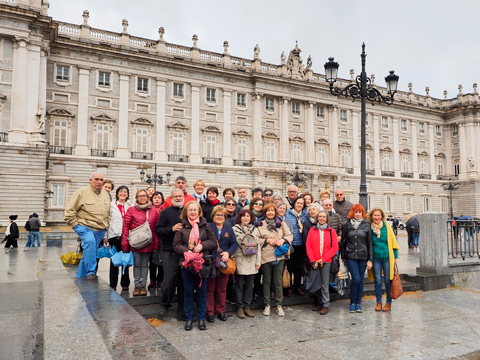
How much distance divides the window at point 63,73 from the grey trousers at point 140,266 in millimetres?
28826

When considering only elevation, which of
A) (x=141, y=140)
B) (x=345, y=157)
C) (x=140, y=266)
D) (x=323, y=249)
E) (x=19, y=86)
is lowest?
(x=140, y=266)

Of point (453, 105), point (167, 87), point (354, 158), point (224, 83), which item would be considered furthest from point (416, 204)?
point (167, 87)

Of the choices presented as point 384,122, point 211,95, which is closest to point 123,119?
point 211,95

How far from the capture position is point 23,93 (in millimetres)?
26453

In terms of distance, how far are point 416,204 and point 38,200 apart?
137 feet

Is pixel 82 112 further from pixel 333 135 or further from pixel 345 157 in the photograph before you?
pixel 345 157

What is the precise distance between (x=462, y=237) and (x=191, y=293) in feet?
25.3

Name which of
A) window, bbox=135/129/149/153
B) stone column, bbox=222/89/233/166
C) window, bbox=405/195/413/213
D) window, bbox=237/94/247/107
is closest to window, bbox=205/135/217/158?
stone column, bbox=222/89/233/166

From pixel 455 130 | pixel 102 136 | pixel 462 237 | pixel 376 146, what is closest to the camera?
pixel 462 237

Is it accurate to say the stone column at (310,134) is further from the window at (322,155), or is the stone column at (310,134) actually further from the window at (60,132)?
the window at (60,132)

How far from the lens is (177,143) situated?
112 feet

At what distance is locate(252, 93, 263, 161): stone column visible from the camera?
36.9m

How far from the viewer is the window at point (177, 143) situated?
1336 inches

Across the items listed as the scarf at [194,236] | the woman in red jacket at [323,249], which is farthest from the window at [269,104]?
Answer: the scarf at [194,236]
